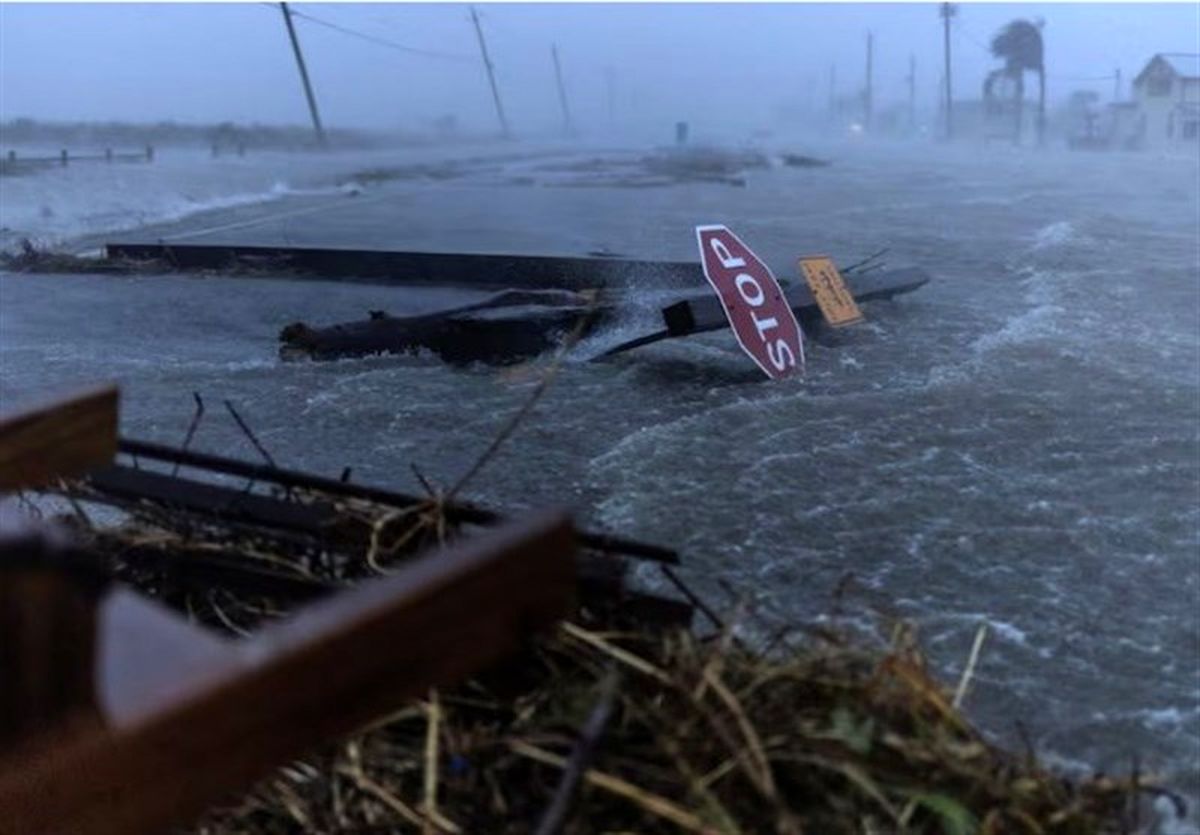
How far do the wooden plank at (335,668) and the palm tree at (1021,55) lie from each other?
104 meters

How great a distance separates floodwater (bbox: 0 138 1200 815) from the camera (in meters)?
5.11

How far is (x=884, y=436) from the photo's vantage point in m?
8.45

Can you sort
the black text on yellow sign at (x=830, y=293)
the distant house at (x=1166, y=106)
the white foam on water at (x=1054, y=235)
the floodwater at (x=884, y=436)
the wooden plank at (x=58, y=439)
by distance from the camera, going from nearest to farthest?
the wooden plank at (x=58, y=439) < the floodwater at (x=884, y=436) < the black text on yellow sign at (x=830, y=293) < the white foam on water at (x=1054, y=235) < the distant house at (x=1166, y=106)

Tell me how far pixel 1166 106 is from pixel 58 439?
100 metres

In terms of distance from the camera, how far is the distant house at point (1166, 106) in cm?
8719

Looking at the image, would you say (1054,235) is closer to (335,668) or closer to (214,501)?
(214,501)

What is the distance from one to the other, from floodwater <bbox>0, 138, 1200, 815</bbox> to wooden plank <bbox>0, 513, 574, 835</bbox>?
A: 2.80 m

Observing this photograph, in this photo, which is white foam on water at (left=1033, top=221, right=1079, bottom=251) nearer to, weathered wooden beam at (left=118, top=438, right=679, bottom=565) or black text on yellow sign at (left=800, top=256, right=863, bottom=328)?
black text on yellow sign at (left=800, top=256, right=863, bottom=328)

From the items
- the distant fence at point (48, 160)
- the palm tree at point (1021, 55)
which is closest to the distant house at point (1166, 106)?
the palm tree at point (1021, 55)

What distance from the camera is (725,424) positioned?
881 cm

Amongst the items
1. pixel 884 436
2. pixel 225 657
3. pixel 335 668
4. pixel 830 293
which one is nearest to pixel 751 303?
pixel 884 436

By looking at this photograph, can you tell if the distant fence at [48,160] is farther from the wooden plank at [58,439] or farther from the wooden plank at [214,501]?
the wooden plank at [58,439]

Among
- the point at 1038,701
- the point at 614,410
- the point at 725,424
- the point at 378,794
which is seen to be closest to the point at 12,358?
the point at 614,410

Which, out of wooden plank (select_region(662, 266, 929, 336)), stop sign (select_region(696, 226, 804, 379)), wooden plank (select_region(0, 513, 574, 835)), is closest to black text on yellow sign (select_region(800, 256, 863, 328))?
wooden plank (select_region(662, 266, 929, 336))
